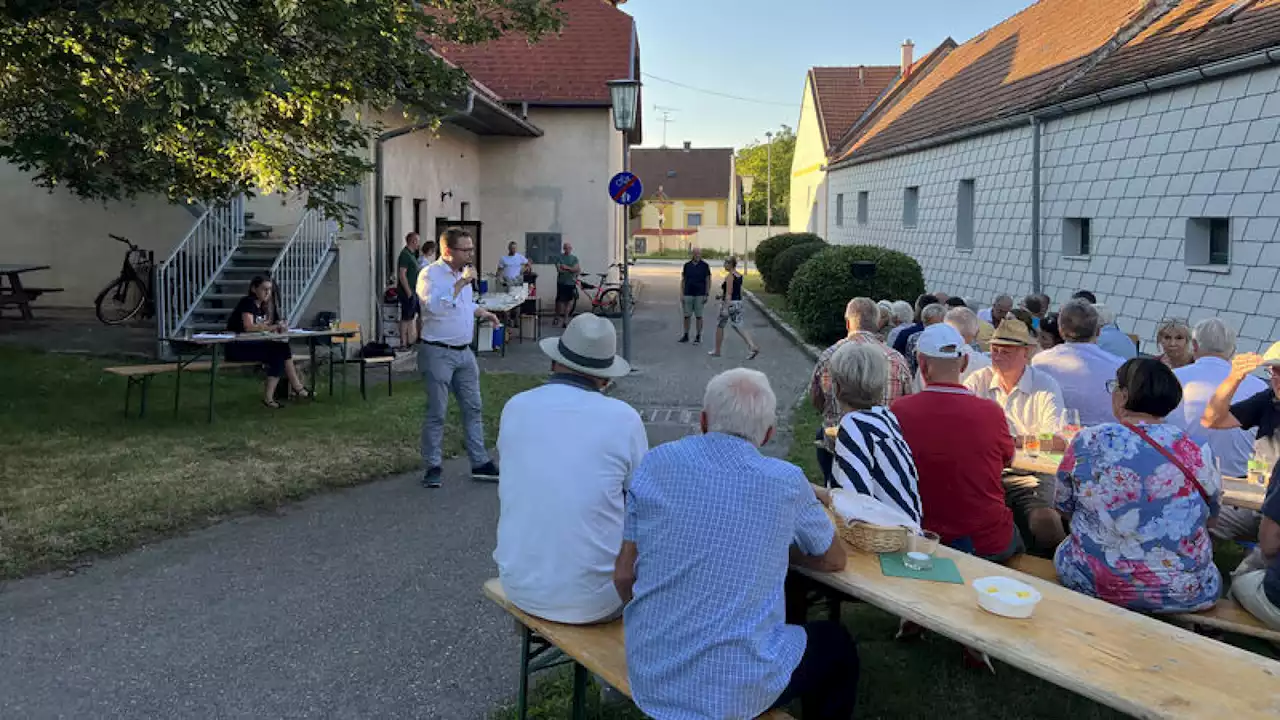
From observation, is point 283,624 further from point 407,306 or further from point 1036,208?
point 1036,208

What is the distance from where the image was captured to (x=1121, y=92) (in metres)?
11.5

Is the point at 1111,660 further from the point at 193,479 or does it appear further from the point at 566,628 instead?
the point at 193,479

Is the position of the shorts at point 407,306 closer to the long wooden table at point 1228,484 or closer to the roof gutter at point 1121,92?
the roof gutter at point 1121,92

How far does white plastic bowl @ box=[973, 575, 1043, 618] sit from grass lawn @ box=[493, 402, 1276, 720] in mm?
1083

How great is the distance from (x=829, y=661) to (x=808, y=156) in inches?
1323

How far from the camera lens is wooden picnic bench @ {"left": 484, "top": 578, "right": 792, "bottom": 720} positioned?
3232mm

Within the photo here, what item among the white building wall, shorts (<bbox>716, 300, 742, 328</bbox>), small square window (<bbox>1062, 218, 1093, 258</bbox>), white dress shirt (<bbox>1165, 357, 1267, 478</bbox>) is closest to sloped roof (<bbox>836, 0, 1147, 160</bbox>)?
the white building wall

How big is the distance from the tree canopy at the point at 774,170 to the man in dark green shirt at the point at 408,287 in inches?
2877

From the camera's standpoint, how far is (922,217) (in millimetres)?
19703

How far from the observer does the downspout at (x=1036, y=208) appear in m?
14.0

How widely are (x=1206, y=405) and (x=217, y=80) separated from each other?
21.3ft

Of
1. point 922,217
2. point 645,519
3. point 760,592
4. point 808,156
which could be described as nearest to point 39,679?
point 645,519

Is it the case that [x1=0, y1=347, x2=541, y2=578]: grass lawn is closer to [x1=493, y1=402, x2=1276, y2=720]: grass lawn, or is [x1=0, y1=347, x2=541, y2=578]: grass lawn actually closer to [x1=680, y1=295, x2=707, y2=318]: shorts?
[x1=493, y1=402, x2=1276, y2=720]: grass lawn

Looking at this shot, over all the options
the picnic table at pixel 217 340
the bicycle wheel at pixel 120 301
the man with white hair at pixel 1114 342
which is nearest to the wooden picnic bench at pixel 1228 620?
the man with white hair at pixel 1114 342
